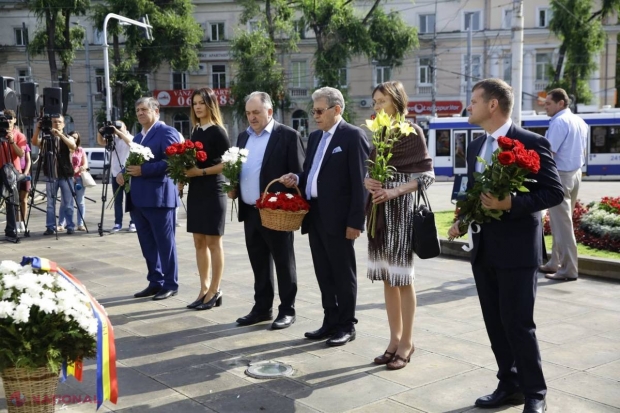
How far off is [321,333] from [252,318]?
2.64ft

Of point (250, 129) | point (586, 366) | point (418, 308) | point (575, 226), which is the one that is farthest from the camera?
point (575, 226)

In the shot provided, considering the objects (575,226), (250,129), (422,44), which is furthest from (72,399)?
(422,44)

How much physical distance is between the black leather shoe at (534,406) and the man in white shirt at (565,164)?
176 inches

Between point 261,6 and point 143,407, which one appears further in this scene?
point 261,6

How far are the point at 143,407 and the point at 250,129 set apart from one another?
2.89m

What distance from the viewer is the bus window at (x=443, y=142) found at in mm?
31391

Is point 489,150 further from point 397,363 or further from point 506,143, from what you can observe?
point 397,363

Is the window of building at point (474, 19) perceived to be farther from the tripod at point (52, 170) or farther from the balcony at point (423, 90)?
the tripod at point (52, 170)

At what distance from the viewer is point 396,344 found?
5410mm

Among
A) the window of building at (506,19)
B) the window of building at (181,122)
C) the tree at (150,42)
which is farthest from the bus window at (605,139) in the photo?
the window of building at (181,122)

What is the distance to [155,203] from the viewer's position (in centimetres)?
746

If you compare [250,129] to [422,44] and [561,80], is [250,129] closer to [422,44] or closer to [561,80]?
[561,80]

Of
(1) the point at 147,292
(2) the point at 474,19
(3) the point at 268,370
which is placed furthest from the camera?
(2) the point at 474,19

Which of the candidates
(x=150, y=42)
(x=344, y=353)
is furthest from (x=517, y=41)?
(x=150, y=42)
